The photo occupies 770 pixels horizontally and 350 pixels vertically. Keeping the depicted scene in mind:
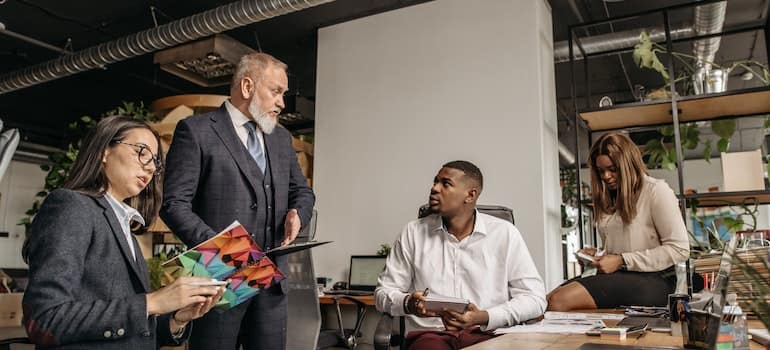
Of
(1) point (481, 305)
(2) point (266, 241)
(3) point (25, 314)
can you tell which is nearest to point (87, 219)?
(3) point (25, 314)

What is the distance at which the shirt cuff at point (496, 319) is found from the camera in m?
1.95

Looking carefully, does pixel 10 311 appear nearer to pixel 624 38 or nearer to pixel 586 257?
pixel 586 257

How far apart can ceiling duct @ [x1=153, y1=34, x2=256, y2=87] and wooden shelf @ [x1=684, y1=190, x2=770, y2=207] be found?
394 centimetres

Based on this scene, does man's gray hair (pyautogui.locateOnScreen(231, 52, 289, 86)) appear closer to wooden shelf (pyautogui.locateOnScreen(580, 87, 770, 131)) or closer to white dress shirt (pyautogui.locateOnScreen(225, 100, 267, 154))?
white dress shirt (pyautogui.locateOnScreen(225, 100, 267, 154))

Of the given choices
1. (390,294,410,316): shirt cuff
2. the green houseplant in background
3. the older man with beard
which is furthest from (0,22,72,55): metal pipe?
the green houseplant in background

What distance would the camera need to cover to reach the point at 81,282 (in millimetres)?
1237

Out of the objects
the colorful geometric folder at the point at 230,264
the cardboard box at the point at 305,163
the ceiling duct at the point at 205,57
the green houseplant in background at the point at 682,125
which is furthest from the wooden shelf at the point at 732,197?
the ceiling duct at the point at 205,57

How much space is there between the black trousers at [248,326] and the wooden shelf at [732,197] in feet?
8.40

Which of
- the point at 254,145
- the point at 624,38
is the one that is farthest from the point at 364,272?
the point at 624,38

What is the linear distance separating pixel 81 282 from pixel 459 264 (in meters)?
1.38

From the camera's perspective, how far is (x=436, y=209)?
7.48ft

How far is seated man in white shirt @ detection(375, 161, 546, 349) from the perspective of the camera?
2.10 m

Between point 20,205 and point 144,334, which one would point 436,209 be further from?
point 20,205

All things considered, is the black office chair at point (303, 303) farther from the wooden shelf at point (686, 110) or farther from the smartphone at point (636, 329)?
the wooden shelf at point (686, 110)
